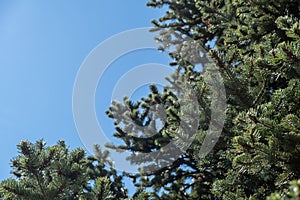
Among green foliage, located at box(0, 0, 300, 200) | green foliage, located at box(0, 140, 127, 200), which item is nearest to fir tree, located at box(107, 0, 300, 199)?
green foliage, located at box(0, 0, 300, 200)

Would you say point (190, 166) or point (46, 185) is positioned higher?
point (190, 166)

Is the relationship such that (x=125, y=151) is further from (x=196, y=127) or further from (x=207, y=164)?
(x=196, y=127)

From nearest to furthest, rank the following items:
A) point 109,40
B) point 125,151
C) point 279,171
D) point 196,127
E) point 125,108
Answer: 1. point 279,171
2. point 196,127
3. point 125,151
4. point 125,108
5. point 109,40

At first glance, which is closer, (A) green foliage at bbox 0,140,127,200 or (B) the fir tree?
(B) the fir tree

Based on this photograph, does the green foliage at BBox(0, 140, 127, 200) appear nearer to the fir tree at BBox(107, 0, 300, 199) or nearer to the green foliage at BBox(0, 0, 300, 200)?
the green foliage at BBox(0, 0, 300, 200)

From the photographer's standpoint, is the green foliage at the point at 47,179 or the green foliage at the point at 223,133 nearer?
the green foliage at the point at 223,133

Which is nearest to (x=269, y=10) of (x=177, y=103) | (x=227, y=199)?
(x=177, y=103)

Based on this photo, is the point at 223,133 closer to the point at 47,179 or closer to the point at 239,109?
the point at 239,109

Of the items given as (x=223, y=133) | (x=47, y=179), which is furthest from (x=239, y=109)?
(x=47, y=179)

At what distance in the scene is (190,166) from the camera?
6.90 metres

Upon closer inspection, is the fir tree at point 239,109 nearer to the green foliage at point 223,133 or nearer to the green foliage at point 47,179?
the green foliage at point 223,133

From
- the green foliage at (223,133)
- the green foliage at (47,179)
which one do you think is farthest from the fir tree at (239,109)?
the green foliage at (47,179)

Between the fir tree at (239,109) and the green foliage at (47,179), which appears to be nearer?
the fir tree at (239,109)

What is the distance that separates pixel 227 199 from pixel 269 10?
10.5ft
